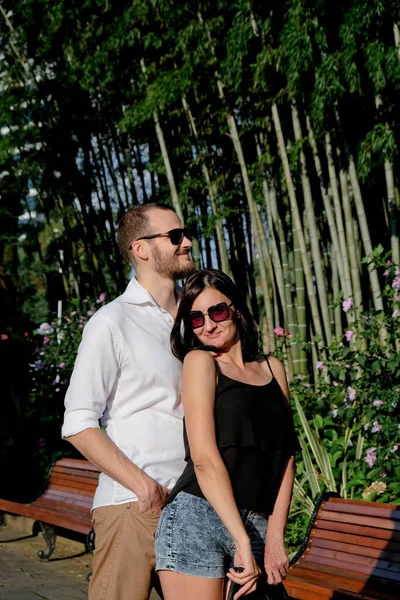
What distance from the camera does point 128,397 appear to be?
208 cm

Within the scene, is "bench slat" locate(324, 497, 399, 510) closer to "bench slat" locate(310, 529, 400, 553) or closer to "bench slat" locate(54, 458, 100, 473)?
"bench slat" locate(310, 529, 400, 553)

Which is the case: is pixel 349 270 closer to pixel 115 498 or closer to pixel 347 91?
pixel 347 91

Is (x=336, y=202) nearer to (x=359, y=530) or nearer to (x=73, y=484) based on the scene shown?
(x=73, y=484)

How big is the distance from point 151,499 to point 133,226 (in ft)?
2.38

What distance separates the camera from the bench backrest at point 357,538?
3129 mm

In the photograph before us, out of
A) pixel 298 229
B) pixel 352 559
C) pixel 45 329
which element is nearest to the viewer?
pixel 352 559

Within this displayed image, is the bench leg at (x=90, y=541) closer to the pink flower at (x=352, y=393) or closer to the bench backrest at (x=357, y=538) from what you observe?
the bench backrest at (x=357, y=538)

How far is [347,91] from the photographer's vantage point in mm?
6203

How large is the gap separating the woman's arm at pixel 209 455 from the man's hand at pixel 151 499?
0.56 feet

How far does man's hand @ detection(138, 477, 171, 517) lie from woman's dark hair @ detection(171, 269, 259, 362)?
319 millimetres

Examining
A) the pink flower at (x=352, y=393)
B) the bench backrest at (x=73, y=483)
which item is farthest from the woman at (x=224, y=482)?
the bench backrest at (x=73, y=483)

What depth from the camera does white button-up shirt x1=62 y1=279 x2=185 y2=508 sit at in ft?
6.70

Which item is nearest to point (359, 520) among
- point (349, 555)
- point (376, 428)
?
point (349, 555)

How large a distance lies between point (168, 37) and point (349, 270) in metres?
3.01
